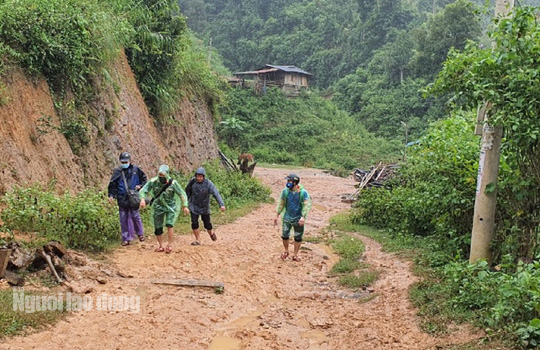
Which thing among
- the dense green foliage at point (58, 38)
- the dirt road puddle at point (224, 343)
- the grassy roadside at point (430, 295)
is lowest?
the dirt road puddle at point (224, 343)

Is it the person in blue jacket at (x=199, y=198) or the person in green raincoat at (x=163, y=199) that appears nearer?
the person in green raincoat at (x=163, y=199)

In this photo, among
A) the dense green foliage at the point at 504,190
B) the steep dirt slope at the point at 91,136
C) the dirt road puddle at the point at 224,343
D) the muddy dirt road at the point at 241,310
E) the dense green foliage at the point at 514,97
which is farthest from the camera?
the steep dirt slope at the point at 91,136

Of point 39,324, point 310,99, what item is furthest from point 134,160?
point 310,99

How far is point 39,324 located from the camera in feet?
16.3

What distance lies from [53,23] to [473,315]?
10.0m

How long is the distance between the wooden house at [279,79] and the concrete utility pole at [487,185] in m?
44.5

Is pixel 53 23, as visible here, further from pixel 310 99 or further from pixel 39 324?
pixel 310 99

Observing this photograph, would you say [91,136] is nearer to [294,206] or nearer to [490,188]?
[294,206]

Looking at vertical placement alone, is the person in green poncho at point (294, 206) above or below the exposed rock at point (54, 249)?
above

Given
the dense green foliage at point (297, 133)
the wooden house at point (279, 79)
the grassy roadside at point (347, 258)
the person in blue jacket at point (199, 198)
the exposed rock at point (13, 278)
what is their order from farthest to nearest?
the wooden house at point (279, 79) → the dense green foliage at point (297, 133) → the person in blue jacket at point (199, 198) → the grassy roadside at point (347, 258) → the exposed rock at point (13, 278)

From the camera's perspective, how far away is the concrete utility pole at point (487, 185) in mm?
6395

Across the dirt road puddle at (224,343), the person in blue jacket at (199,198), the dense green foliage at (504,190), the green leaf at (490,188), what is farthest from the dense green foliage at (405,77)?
the dirt road puddle at (224,343)

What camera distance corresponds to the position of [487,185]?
21.1 feet

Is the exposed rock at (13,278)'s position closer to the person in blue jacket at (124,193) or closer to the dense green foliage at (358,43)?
the person in blue jacket at (124,193)
